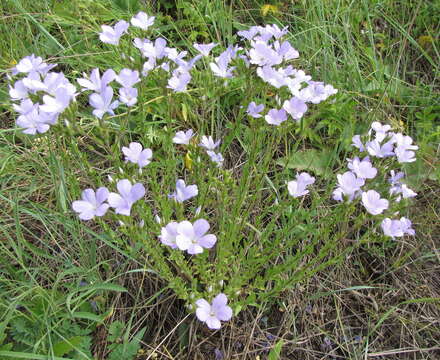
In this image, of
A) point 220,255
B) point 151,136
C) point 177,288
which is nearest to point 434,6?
point 151,136

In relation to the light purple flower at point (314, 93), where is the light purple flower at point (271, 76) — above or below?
above

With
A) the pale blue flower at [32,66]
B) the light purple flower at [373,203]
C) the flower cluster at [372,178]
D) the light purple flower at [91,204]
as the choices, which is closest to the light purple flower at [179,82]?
the pale blue flower at [32,66]

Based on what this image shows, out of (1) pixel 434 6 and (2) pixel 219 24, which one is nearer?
(2) pixel 219 24

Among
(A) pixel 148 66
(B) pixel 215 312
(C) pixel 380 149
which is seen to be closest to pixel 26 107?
(A) pixel 148 66

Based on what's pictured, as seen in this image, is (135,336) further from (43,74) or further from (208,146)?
(43,74)

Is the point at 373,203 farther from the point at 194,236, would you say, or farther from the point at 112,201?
the point at 112,201

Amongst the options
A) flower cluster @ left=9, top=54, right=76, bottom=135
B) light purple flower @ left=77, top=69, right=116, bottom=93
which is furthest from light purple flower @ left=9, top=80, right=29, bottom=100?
light purple flower @ left=77, top=69, right=116, bottom=93

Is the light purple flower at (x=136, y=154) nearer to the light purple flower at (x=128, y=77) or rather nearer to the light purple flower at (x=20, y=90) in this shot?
the light purple flower at (x=128, y=77)
